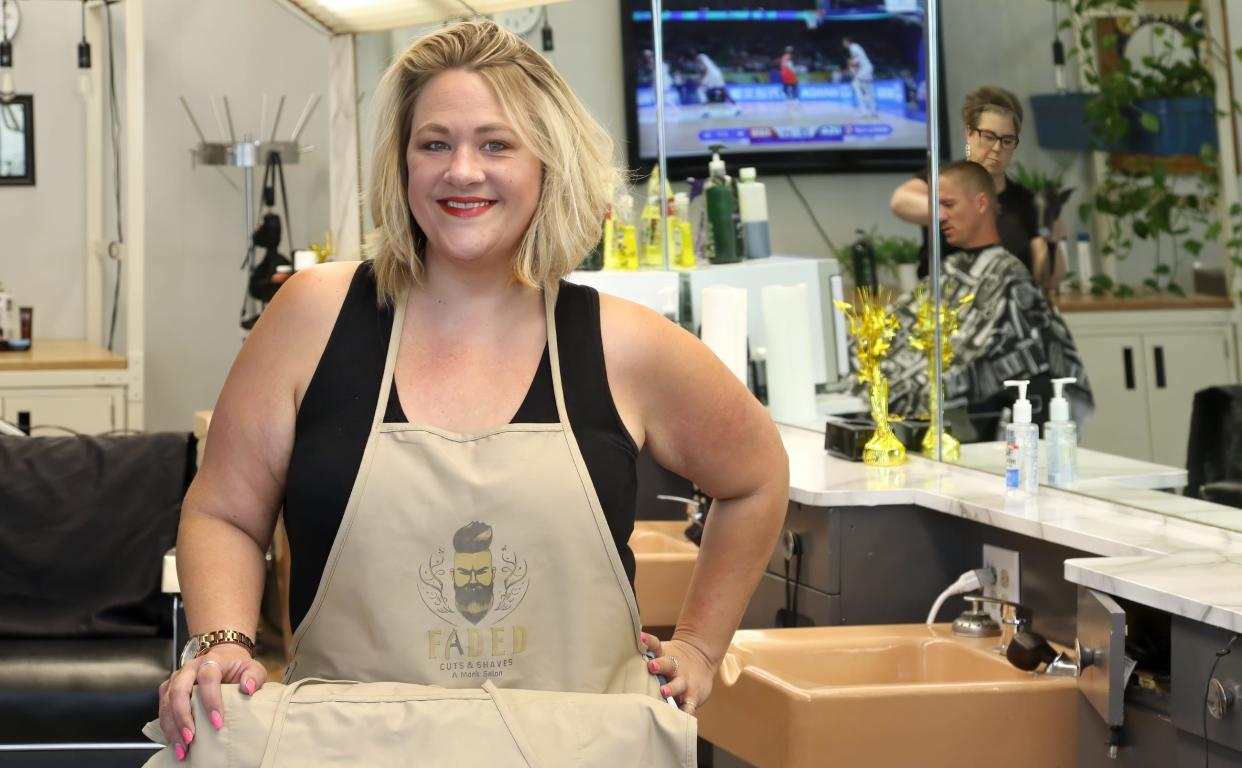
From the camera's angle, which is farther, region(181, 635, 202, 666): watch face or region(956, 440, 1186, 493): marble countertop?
region(956, 440, 1186, 493): marble countertop

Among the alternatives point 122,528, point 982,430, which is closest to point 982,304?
point 982,430

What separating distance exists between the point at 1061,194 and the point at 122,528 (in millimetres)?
2228

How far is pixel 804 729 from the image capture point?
2.24m

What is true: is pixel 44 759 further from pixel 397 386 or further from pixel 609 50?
pixel 609 50

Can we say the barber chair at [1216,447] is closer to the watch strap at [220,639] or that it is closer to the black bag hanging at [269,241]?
the watch strap at [220,639]

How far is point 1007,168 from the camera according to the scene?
2832 mm

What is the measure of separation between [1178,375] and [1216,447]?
138mm

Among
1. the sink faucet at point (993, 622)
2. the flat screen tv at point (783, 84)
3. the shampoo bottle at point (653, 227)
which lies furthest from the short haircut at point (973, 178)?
the shampoo bottle at point (653, 227)

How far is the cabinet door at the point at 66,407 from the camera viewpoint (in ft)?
18.9

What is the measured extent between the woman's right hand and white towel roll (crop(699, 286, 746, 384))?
2.33 meters

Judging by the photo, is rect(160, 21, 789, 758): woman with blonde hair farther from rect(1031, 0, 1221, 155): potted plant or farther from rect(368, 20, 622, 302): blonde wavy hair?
rect(1031, 0, 1221, 155): potted plant

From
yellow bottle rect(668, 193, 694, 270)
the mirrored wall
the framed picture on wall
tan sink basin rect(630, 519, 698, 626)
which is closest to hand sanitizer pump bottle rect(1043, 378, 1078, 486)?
the mirrored wall

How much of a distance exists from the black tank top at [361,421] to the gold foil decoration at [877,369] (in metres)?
1.55

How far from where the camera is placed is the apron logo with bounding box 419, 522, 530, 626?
1550 millimetres
